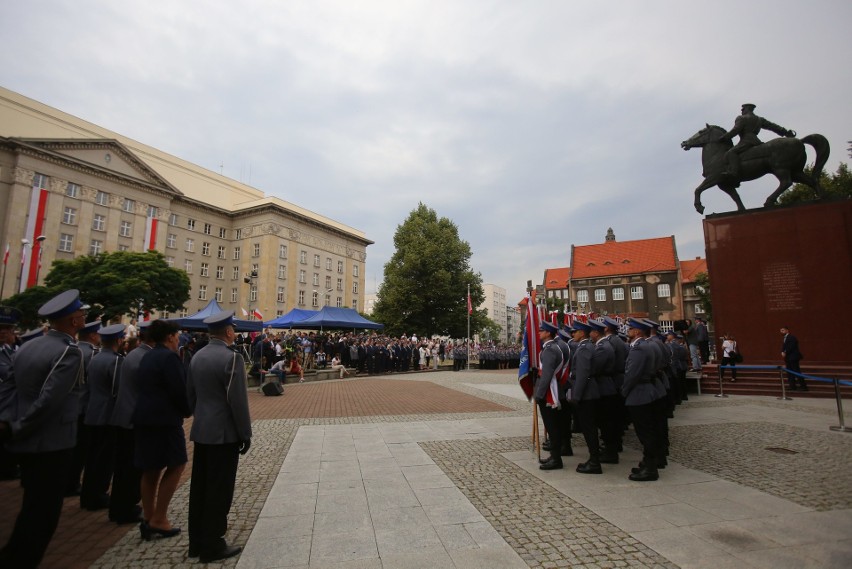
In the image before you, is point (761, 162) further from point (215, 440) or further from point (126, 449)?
point (126, 449)

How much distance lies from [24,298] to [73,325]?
3994 centimetres

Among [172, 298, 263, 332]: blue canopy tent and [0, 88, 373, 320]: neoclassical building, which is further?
[0, 88, 373, 320]: neoclassical building

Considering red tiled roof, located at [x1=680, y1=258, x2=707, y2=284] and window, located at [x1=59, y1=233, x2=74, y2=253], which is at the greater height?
red tiled roof, located at [x1=680, y1=258, x2=707, y2=284]

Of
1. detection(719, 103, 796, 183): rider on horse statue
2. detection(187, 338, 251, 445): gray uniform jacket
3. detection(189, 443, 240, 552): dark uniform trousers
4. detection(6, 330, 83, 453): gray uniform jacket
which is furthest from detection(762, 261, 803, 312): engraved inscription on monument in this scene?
detection(6, 330, 83, 453): gray uniform jacket

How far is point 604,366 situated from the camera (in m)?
6.61

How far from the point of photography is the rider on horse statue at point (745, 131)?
15.6 metres

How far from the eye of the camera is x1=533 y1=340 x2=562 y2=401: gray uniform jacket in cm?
648

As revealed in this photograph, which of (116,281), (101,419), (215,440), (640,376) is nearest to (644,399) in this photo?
(640,376)

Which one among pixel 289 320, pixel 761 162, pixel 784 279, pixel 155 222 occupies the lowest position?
pixel 289 320

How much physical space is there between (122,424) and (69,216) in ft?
178

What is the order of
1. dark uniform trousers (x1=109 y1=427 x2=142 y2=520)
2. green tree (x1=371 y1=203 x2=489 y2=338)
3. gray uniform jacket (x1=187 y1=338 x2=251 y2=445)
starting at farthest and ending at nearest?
1. green tree (x1=371 y1=203 x2=489 y2=338)
2. dark uniform trousers (x1=109 y1=427 x2=142 y2=520)
3. gray uniform jacket (x1=187 y1=338 x2=251 y2=445)

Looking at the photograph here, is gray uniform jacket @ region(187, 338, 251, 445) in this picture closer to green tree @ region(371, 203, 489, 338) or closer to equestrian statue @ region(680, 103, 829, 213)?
equestrian statue @ region(680, 103, 829, 213)

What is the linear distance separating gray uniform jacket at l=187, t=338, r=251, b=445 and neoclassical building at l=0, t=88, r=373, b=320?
31452mm

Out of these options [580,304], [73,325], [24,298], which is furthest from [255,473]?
[580,304]
